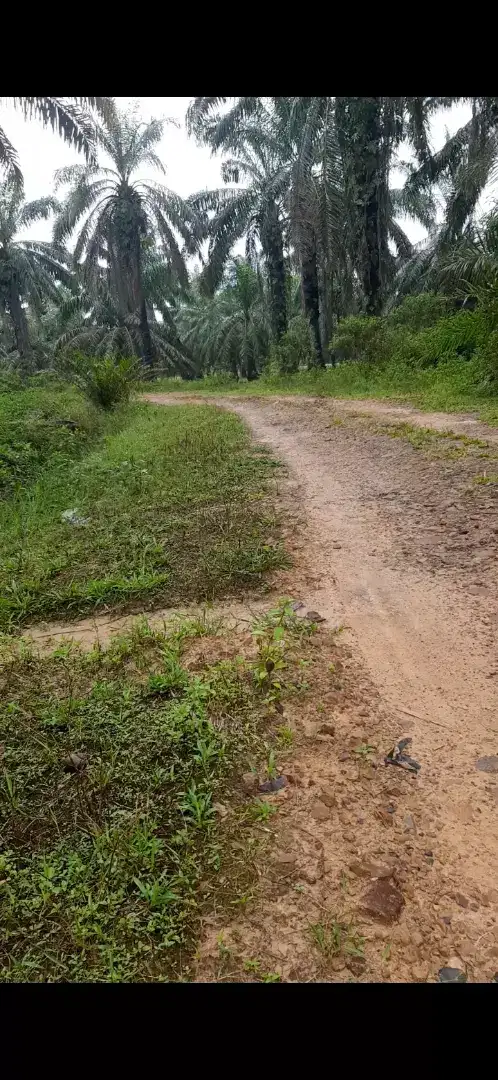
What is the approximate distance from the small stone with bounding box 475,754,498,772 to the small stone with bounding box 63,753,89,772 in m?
1.42

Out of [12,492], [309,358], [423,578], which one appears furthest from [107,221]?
[423,578]

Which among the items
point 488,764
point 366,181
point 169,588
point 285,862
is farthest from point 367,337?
point 285,862

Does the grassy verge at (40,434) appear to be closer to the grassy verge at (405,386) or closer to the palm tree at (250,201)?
the grassy verge at (405,386)

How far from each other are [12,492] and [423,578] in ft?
16.1

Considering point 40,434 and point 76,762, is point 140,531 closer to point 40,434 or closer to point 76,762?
point 76,762

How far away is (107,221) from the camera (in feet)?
73.6

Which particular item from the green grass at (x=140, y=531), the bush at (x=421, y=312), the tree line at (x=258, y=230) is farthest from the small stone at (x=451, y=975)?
the bush at (x=421, y=312)

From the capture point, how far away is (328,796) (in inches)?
78.4

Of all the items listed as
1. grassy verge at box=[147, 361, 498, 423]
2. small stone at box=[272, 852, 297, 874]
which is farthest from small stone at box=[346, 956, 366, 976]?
grassy verge at box=[147, 361, 498, 423]

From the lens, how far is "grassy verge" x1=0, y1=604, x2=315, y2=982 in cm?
154

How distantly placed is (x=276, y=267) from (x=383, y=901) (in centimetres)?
2312

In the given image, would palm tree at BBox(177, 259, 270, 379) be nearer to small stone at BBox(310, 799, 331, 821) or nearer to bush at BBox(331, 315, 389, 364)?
bush at BBox(331, 315, 389, 364)

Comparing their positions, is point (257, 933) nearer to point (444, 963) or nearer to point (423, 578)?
point (444, 963)

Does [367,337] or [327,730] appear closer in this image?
[327,730]
